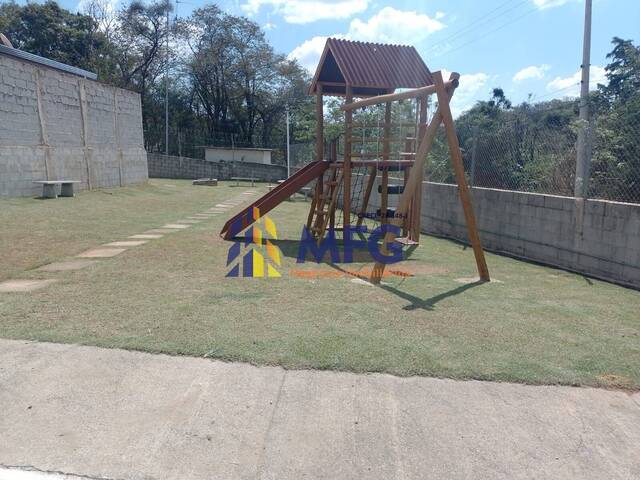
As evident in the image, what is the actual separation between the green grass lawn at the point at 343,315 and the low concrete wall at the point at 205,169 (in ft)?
80.8

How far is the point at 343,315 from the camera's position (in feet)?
14.6

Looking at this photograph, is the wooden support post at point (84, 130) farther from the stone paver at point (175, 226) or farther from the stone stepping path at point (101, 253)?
the stone paver at point (175, 226)

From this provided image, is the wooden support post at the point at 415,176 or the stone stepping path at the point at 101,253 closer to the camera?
the stone stepping path at the point at 101,253

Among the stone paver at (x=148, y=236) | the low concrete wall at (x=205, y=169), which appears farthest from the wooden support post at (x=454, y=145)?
the low concrete wall at (x=205, y=169)

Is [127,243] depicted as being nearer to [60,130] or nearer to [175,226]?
[175,226]

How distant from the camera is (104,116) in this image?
704 inches

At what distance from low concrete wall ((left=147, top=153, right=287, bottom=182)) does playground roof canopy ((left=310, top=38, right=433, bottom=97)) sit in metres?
A: 23.4

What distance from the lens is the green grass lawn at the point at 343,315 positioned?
3.48m

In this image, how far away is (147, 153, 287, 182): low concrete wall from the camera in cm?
3121

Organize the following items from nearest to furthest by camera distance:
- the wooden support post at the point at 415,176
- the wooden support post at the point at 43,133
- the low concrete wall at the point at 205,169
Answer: the wooden support post at the point at 415,176 < the wooden support post at the point at 43,133 < the low concrete wall at the point at 205,169

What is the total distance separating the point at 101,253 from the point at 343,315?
4.30m

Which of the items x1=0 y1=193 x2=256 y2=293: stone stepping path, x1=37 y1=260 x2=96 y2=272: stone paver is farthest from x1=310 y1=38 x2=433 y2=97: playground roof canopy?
x1=37 y1=260 x2=96 y2=272: stone paver

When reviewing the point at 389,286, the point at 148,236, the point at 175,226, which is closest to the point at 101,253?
the point at 148,236

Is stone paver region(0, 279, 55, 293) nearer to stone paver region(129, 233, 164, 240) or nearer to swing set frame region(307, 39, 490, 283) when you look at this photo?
stone paver region(129, 233, 164, 240)
